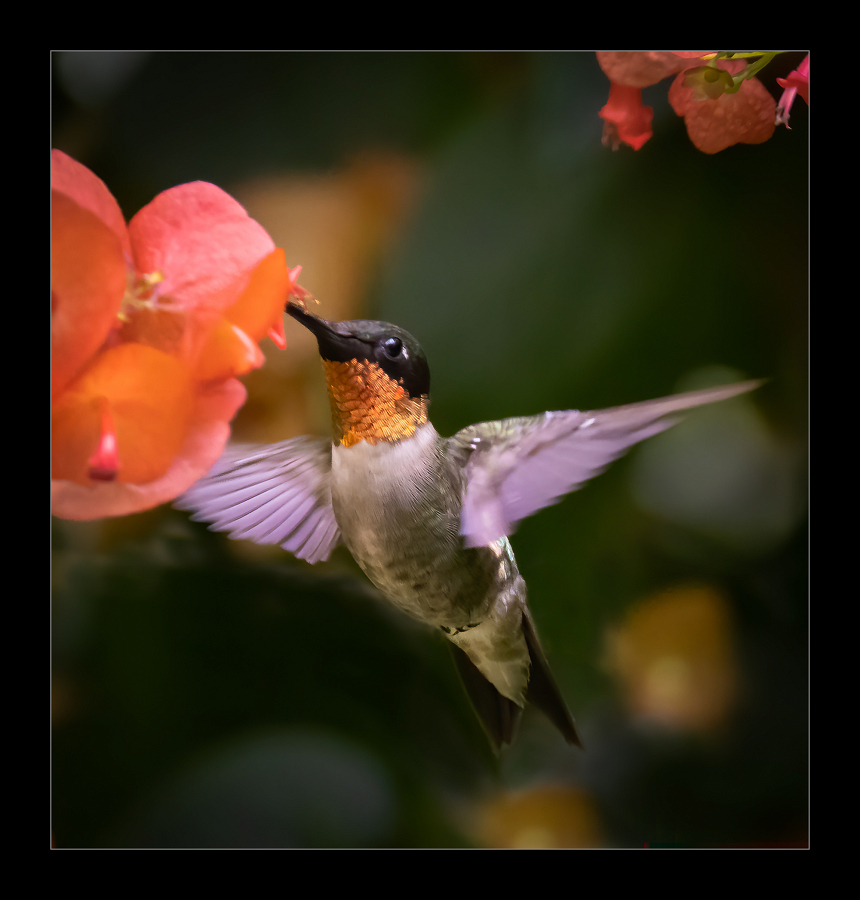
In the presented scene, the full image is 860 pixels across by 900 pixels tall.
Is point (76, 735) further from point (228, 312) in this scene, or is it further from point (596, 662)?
point (596, 662)

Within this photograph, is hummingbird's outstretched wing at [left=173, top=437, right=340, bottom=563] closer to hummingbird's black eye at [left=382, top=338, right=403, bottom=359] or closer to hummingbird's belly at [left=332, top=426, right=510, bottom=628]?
hummingbird's belly at [left=332, top=426, right=510, bottom=628]

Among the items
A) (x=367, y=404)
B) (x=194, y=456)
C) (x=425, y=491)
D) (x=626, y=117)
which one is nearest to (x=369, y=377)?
(x=367, y=404)

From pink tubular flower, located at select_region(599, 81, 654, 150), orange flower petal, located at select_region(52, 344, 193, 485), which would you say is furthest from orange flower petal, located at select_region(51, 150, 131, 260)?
pink tubular flower, located at select_region(599, 81, 654, 150)

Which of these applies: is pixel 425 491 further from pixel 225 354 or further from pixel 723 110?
pixel 723 110

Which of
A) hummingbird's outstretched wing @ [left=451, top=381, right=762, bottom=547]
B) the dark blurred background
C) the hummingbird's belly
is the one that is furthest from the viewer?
the dark blurred background

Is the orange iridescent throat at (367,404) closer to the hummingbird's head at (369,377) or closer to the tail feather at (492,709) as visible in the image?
the hummingbird's head at (369,377)

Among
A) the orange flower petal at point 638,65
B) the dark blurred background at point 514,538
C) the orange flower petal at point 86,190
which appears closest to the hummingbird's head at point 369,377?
the dark blurred background at point 514,538
